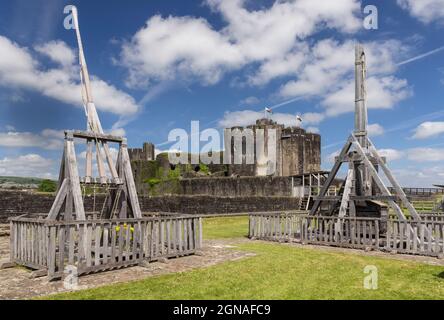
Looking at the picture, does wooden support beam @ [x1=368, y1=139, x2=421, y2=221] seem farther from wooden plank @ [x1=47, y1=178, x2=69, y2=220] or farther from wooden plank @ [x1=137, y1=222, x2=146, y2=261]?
wooden plank @ [x1=47, y1=178, x2=69, y2=220]

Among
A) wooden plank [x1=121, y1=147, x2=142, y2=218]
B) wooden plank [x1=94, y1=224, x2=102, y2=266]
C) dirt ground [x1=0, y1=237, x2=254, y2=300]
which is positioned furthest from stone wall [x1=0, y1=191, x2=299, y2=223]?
wooden plank [x1=94, y1=224, x2=102, y2=266]

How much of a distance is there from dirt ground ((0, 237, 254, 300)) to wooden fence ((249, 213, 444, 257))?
325 centimetres

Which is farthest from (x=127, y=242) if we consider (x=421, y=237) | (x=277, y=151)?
(x=277, y=151)

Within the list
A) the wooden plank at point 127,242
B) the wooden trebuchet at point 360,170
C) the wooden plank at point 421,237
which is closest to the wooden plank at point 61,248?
the wooden plank at point 127,242

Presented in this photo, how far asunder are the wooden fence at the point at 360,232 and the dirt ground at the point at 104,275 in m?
3.25

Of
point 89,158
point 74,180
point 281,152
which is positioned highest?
point 281,152

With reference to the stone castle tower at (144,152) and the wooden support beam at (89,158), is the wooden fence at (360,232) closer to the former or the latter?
the wooden support beam at (89,158)

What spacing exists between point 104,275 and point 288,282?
143 inches

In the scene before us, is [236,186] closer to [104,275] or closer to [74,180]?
[74,180]

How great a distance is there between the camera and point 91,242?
807cm

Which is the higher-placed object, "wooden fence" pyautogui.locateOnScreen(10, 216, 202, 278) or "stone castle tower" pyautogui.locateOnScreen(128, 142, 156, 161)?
"stone castle tower" pyautogui.locateOnScreen(128, 142, 156, 161)

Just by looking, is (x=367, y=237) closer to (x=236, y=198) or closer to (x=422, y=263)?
(x=422, y=263)

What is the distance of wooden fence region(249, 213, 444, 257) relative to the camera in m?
10.5

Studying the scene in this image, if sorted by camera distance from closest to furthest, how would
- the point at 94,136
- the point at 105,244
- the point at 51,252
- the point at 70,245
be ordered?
the point at 51,252
the point at 70,245
the point at 105,244
the point at 94,136
